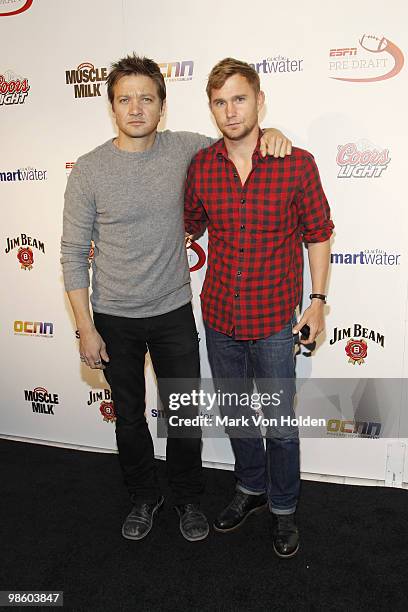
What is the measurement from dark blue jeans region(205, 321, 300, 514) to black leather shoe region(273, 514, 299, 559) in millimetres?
36

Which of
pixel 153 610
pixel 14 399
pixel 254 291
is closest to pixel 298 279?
pixel 254 291

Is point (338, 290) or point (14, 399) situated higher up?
point (338, 290)

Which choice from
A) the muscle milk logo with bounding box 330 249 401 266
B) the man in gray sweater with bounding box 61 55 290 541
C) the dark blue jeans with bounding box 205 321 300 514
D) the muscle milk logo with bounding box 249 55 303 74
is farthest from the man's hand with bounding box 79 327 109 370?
the muscle milk logo with bounding box 249 55 303 74

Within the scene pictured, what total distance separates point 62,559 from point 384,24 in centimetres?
262

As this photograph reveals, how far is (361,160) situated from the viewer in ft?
7.99

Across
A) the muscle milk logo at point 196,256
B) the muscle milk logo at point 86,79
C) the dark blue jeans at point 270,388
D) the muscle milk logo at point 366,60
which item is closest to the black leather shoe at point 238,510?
the dark blue jeans at point 270,388

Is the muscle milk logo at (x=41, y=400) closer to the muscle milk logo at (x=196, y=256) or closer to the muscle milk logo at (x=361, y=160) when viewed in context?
the muscle milk logo at (x=196, y=256)

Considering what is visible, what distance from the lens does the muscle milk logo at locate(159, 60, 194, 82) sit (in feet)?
8.39

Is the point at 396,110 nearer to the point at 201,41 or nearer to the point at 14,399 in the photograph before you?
the point at 201,41

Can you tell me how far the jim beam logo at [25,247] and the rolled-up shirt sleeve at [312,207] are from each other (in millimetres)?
1600

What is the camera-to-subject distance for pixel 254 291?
2.06 metres

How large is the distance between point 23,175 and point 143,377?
142cm

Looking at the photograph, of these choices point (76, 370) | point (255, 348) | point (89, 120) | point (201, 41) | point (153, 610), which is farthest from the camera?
point (76, 370)

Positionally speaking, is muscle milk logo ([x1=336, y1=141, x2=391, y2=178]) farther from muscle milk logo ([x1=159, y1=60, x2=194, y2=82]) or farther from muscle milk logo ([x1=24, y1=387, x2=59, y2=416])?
muscle milk logo ([x1=24, y1=387, x2=59, y2=416])
